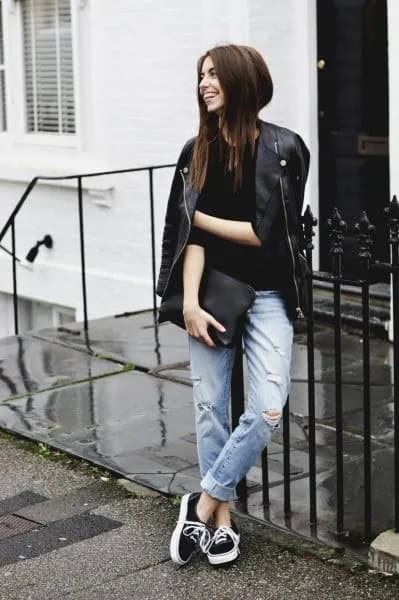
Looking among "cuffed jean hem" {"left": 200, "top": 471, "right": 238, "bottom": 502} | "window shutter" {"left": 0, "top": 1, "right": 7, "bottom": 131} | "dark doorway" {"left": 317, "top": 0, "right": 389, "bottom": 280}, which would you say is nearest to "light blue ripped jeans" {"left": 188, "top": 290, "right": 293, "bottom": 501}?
"cuffed jean hem" {"left": 200, "top": 471, "right": 238, "bottom": 502}

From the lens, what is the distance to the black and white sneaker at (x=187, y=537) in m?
4.74

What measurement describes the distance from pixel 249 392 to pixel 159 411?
2171mm

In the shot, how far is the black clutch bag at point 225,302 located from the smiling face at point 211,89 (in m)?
0.59

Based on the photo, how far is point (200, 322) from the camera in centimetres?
463

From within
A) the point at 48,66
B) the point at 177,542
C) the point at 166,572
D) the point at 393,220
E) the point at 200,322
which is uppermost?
the point at 48,66

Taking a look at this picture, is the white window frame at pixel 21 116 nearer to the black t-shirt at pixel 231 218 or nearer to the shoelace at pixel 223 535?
the black t-shirt at pixel 231 218

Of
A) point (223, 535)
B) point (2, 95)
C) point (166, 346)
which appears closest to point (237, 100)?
point (223, 535)

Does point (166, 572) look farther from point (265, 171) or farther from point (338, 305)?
point (265, 171)

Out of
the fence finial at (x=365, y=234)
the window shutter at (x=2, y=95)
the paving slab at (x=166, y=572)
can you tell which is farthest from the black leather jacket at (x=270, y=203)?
the window shutter at (x=2, y=95)

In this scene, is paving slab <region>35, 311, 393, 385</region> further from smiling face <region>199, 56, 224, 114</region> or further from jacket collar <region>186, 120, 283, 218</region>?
smiling face <region>199, 56, 224, 114</region>

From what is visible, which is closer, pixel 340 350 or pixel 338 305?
pixel 338 305

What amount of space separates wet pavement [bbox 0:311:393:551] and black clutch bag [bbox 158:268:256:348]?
3.04 ft

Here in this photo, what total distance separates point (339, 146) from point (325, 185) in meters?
0.29

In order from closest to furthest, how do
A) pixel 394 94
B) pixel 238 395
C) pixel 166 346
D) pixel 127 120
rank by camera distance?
pixel 238 395, pixel 394 94, pixel 166 346, pixel 127 120
